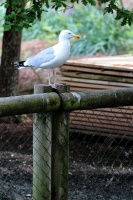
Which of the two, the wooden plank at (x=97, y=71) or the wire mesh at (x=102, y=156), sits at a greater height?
the wooden plank at (x=97, y=71)

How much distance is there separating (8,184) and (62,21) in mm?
9322

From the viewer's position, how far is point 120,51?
1305 cm

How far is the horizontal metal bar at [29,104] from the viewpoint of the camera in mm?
3721

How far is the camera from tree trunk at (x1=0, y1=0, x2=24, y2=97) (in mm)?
7801

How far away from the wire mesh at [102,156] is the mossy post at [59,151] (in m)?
1.19

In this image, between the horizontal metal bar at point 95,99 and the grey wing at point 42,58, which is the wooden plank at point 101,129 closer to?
the grey wing at point 42,58

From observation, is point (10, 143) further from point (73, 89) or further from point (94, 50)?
point (94, 50)

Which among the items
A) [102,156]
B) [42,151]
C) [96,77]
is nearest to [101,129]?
[102,156]

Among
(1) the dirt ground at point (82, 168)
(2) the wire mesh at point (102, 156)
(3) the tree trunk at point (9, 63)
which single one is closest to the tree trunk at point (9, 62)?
(3) the tree trunk at point (9, 63)

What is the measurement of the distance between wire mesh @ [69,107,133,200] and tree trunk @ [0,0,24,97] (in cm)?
114

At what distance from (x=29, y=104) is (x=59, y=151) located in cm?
48

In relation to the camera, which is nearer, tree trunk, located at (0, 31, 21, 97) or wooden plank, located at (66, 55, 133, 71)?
wooden plank, located at (66, 55, 133, 71)

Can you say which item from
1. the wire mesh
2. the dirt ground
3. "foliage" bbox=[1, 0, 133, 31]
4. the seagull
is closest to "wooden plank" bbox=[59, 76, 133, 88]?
the wire mesh

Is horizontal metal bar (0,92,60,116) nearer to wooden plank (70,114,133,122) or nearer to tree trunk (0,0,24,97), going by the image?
wooden plank (70,114,133,122)
